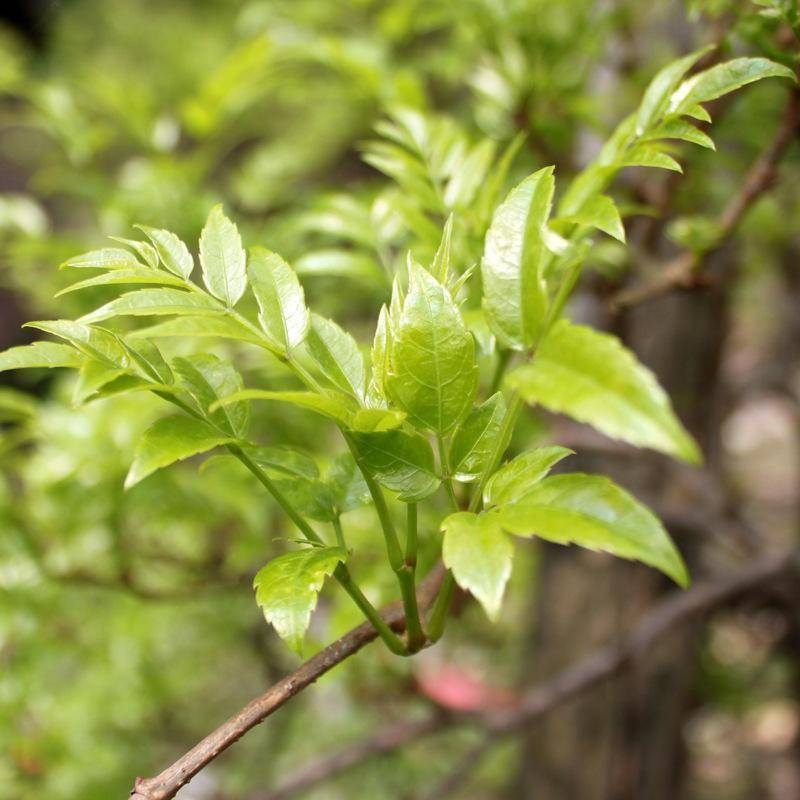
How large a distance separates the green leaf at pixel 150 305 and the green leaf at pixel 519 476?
0.56 feet

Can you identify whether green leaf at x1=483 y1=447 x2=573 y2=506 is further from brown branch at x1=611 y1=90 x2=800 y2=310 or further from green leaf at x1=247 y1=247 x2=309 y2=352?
brown branch at x1=611 y1=90 x2=800 y2=310

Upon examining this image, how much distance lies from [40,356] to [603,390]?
27cm

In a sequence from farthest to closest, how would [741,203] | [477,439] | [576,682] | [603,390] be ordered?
[576,682] → [741,203] → [477,439] → [603,390]

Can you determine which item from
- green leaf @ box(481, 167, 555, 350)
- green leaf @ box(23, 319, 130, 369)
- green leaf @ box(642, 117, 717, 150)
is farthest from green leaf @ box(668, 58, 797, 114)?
green leaf @ box(23, 319, 130, 369)

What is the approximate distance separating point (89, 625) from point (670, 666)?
3.67 feet

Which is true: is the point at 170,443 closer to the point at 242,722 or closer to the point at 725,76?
the point at 242,722

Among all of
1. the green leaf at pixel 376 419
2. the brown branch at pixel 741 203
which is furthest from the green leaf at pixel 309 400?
the brown branch at pixel 741 203

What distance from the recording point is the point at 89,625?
54.1 inches

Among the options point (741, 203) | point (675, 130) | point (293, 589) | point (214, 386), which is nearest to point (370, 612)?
point (293, 589)

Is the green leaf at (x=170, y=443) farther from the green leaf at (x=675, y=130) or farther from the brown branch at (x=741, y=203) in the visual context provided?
the brown branch at (x=741, y=203)

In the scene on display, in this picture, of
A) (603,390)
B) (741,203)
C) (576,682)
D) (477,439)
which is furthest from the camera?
(576,682)

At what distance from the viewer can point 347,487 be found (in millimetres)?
481

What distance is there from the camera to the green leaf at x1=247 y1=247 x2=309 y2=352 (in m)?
0.43

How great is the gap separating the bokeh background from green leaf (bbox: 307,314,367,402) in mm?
176
